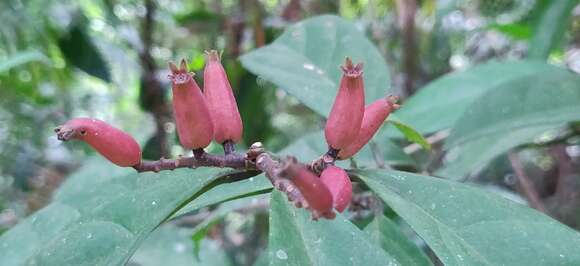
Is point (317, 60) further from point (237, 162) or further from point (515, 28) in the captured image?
point (515, 28)

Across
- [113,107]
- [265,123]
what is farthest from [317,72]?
[113,107]

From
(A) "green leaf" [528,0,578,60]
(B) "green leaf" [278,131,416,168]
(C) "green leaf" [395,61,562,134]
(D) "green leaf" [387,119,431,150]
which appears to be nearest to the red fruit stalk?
(D) "green leaf" [387,119,431,150]

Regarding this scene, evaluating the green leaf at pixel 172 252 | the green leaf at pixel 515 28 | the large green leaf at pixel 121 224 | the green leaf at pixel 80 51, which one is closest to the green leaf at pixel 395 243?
the large green leaf at pixel 121 224

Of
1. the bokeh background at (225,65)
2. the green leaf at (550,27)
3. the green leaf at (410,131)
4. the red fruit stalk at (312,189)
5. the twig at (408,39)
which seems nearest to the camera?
the red fruit stalk at (312,189)

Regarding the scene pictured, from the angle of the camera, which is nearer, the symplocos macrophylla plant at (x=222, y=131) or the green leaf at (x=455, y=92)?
the symplocos macrophylla plant at (x=222, y=131)

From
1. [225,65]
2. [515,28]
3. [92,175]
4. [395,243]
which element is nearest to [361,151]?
[395,243]

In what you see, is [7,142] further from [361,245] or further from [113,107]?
[361,245]

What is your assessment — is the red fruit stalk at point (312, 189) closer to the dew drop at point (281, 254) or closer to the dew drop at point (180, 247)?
the dew drop at point (281, 254)
